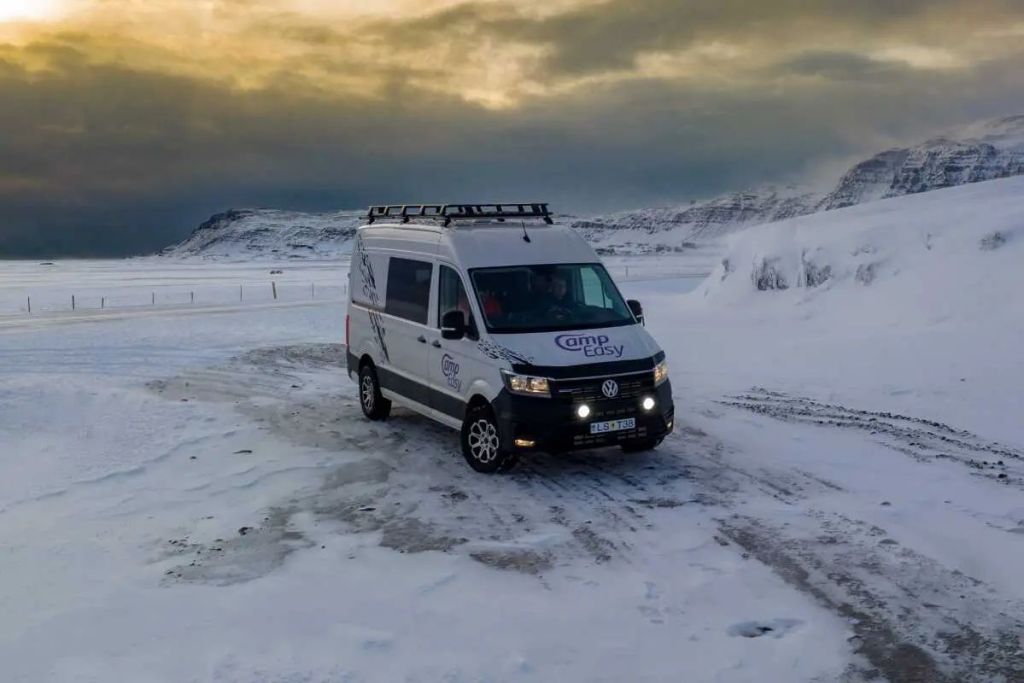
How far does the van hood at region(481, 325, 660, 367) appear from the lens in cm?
902

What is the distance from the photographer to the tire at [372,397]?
1219 centimetres

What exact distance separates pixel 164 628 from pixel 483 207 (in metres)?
6.57

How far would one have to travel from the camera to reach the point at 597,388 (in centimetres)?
900

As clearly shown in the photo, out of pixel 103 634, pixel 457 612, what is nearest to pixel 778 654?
pixel 457 612

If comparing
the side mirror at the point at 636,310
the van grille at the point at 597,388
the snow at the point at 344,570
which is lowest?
the snow at the point at 344,570

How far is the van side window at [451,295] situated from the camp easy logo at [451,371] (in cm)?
47

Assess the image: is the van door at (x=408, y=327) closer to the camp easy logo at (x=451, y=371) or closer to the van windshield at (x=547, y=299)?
the camp easy logo at (x=451, y=371)

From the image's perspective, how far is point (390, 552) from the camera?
7.27 meters

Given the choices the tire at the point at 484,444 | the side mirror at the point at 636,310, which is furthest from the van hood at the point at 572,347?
the tire at the point at 484,444

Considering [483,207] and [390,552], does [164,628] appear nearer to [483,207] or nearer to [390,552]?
[390,552]

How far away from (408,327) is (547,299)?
2.02m

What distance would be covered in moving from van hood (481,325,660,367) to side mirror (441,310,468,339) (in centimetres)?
36

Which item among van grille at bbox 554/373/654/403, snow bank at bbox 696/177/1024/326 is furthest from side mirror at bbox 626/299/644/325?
snow bank at bbox 696/177/1024/326

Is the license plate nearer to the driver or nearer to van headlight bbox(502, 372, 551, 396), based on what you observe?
van headlight bbox(502, 372, 551, 396)
